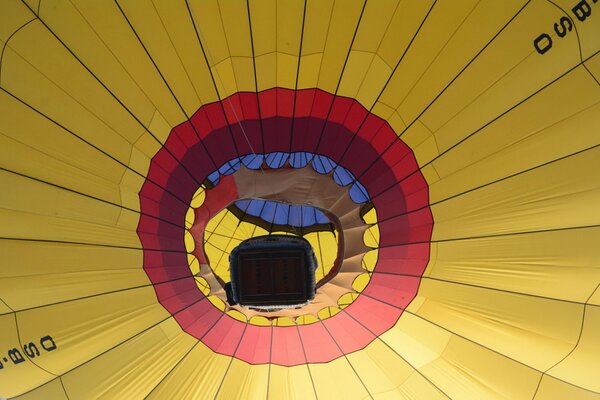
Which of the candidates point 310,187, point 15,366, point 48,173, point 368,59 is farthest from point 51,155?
point 368,59

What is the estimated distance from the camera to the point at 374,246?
3357 mm

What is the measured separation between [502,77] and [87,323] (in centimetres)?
324

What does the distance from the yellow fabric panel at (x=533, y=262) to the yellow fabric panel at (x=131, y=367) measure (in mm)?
2275

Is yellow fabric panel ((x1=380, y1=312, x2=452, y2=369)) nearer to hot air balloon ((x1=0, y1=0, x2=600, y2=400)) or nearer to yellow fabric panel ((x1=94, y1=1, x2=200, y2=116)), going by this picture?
hot air balloon ((x1=0, y1=0, x2=600, y2=400))

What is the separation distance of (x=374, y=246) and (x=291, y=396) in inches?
58.2

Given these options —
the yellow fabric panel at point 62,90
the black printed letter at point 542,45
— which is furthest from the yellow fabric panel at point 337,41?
the yellow fabric panel at point 62,90

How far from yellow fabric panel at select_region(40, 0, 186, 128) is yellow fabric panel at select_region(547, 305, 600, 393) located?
3.15m

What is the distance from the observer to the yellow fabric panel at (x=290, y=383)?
10.7 ft

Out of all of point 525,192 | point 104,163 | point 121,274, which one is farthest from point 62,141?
point 525,192

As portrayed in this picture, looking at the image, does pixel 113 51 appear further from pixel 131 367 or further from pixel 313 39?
pixel 131 367

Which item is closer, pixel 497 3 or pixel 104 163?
pixel 497 3

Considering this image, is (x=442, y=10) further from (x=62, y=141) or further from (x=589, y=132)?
(x=62, y=141)

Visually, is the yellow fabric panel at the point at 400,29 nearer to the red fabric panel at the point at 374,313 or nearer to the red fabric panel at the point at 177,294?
the red fabric panel at the point at 374,313

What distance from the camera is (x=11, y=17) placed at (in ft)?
6.39
